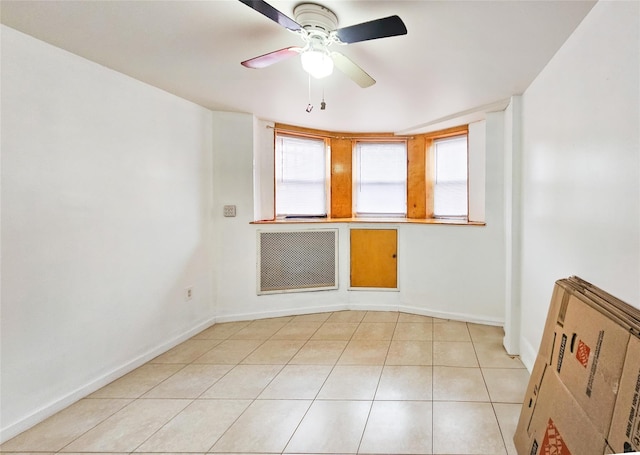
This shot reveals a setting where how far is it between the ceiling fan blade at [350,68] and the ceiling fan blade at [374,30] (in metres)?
0.20

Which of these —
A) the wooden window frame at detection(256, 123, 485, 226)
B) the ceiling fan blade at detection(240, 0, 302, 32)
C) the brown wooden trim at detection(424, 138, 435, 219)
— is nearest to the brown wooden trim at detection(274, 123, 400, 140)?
the wooden window frame at detection(256, 123, 485, 226)

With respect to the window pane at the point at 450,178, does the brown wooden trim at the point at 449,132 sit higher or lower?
higher

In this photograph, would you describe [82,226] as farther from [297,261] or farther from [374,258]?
[374,258]

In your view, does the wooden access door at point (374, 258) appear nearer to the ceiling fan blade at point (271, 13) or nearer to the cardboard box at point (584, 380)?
the cardboard box at point (584, 380)

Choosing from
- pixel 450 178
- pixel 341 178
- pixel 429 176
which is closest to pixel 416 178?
pixel 429 176

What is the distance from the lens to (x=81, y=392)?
209cm

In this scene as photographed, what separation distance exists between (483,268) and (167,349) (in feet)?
10.4

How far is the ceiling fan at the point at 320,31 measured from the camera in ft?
4.62

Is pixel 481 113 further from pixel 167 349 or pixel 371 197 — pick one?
pixel 167 349

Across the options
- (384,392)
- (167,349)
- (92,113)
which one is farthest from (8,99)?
(384,392)

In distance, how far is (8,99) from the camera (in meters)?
1.74

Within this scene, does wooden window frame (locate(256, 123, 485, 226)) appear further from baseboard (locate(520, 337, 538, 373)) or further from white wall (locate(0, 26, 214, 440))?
baseboard (locate(520, 337, 538, 373))

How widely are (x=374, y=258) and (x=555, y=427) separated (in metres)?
2.65

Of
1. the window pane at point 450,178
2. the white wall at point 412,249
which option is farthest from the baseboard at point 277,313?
the window pane at point 450,178
